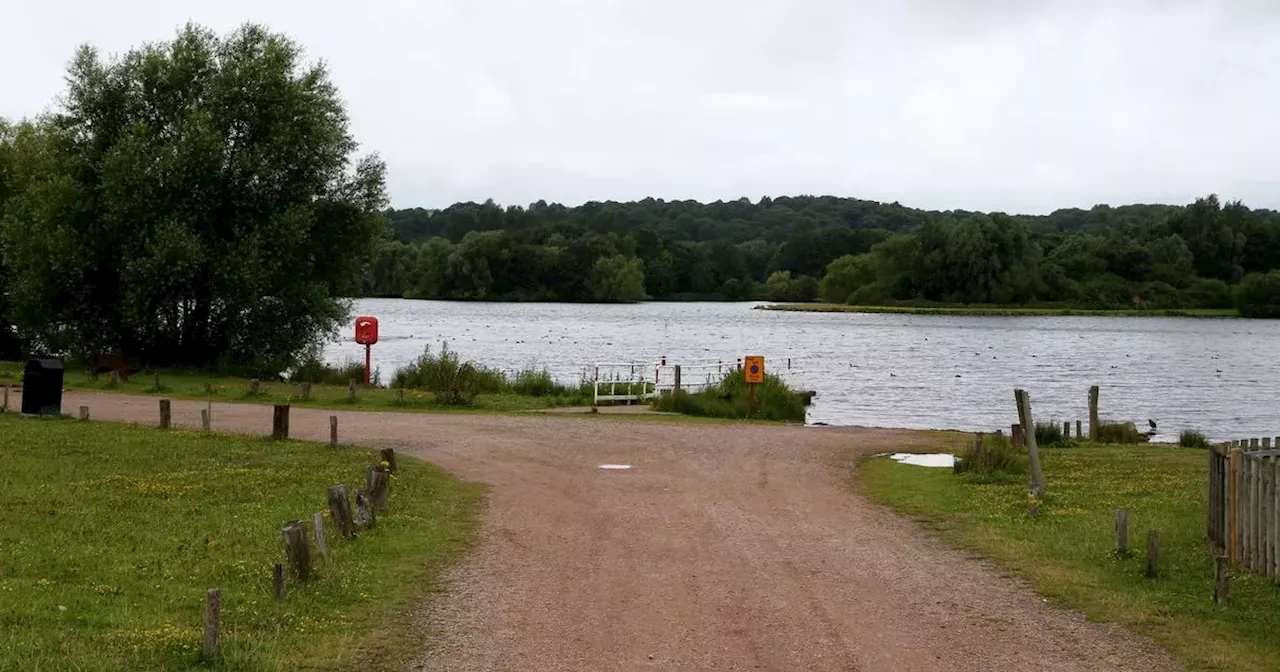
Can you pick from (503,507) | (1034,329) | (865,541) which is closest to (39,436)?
(503,507)

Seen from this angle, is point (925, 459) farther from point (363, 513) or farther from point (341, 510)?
point (341, 510)

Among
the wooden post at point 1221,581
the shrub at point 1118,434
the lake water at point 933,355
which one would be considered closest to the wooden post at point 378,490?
the wooden post at point 1221,581

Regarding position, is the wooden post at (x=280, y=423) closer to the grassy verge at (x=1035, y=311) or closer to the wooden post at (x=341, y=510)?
the wooden post at (x=341, y=510)

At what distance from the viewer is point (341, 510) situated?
574 inches

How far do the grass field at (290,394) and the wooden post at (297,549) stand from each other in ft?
69.9

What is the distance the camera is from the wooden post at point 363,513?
605 inches

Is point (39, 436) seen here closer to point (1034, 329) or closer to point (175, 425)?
point (175, 425)

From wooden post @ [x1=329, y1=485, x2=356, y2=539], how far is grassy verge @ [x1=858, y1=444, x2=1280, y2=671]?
740 cm

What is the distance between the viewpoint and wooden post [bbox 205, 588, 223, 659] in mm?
9477

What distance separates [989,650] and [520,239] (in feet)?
590

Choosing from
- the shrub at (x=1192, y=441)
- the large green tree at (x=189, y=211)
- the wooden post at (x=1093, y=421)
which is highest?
the large green tree at (x=189, y=211)

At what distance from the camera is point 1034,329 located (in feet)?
401

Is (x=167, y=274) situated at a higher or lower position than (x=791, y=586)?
higher

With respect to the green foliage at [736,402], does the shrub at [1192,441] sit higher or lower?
lower
